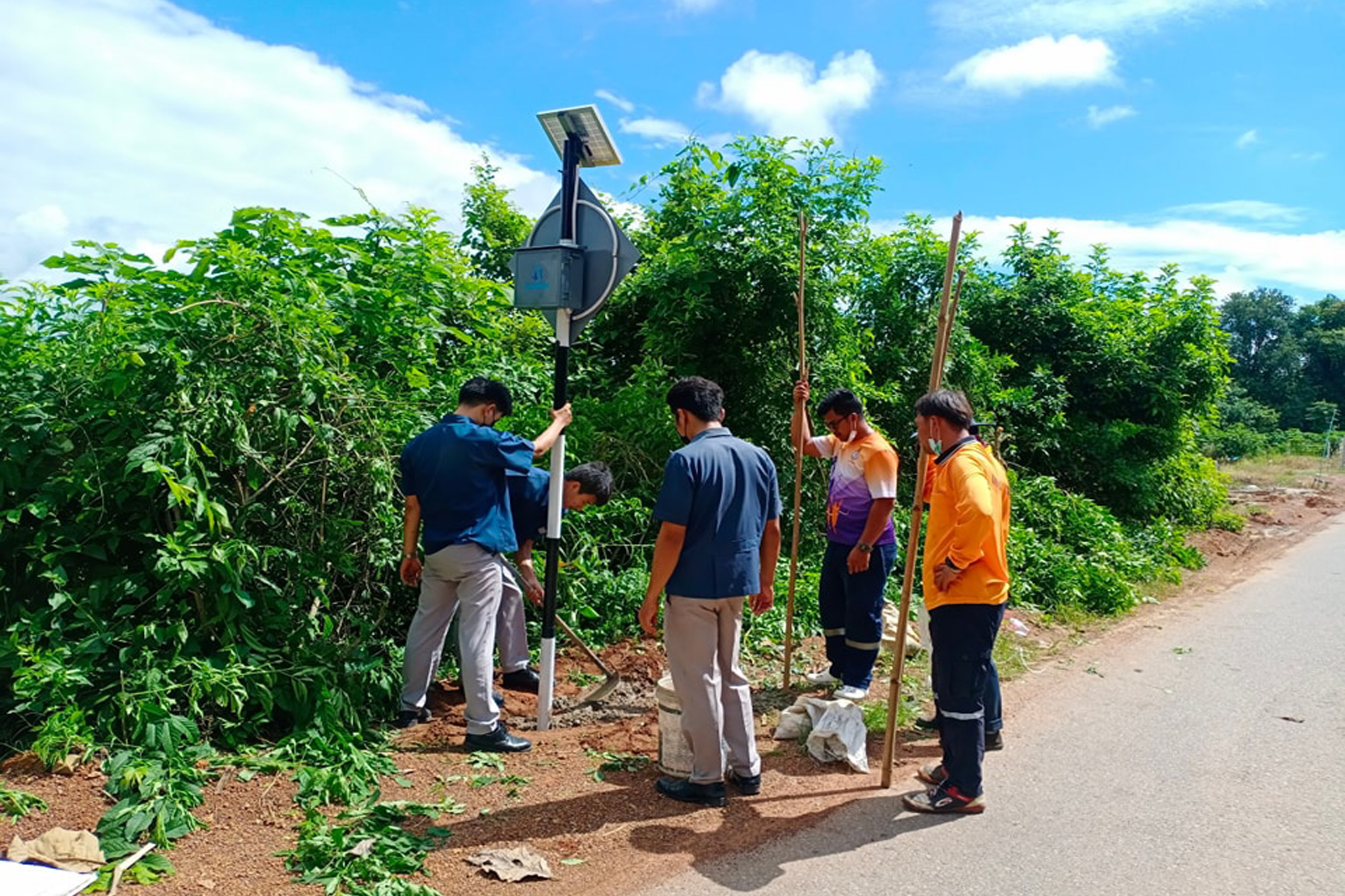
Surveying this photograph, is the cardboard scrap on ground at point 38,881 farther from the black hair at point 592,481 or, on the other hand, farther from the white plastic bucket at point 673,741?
the black hair at point 592,481

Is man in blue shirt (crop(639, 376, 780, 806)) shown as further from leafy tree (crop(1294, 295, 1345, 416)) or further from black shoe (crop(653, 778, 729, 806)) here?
leafy tree (crop(1294, 295, 1345, 416))

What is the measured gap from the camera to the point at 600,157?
5219 millimetres

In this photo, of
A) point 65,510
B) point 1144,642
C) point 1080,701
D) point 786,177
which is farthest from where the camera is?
point 786,177

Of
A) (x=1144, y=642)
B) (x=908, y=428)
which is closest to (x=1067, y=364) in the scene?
(x=908, y=428)

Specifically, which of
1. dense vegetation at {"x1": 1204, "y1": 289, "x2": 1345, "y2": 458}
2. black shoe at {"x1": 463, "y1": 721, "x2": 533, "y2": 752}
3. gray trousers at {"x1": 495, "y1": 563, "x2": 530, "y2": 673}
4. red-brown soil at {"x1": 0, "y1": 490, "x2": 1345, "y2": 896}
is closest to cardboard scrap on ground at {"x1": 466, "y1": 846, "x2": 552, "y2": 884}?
red-brown soil at {"x1": 0, "y1": 490, "x2": 1345, "y2": 896}

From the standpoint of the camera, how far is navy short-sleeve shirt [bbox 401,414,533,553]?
4957 mm

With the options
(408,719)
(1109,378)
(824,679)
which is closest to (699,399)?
(408,719)

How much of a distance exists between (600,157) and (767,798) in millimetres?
3585

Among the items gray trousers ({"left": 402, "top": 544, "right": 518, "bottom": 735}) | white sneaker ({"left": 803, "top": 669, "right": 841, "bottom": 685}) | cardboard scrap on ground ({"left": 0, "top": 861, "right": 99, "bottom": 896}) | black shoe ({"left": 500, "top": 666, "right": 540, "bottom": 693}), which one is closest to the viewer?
cardboard scrap on ground ({"left": 0, "top": 861, "right": 99, "bottom": 896})

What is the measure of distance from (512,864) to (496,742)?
125cm

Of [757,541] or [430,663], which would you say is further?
[430,663]

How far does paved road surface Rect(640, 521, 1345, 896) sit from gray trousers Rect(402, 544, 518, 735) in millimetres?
1732

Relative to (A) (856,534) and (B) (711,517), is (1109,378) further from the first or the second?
(B) (711,517)

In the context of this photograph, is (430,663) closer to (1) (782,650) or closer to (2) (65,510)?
(2) (65,510)
